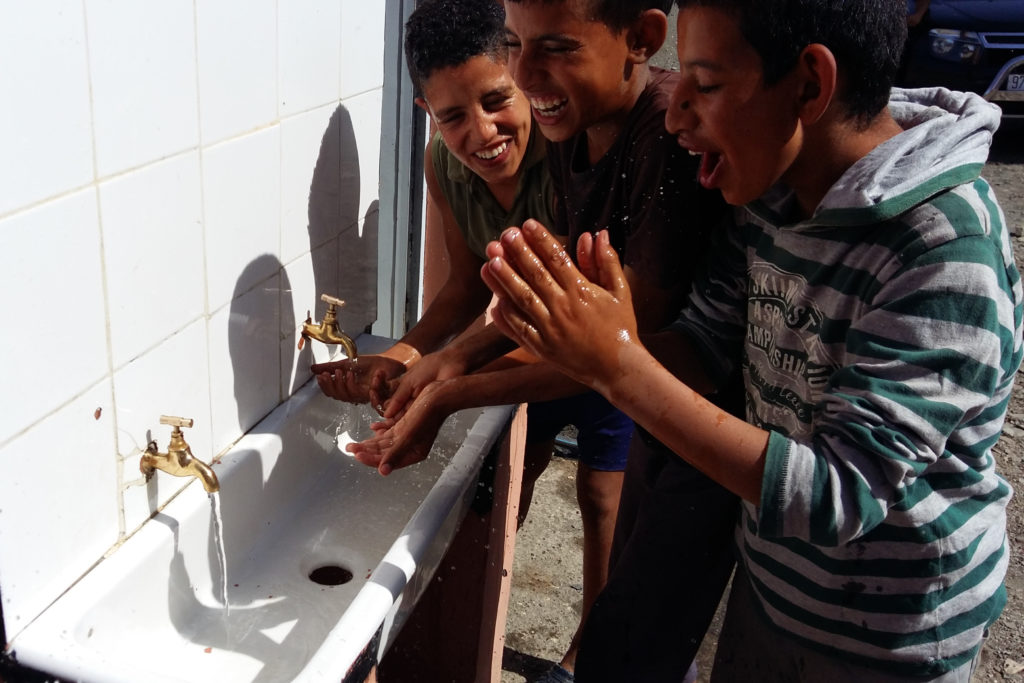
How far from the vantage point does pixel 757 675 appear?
1297 mm

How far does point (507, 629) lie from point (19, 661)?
1.40 metres

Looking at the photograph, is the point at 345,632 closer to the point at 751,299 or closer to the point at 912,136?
the point at 751,299

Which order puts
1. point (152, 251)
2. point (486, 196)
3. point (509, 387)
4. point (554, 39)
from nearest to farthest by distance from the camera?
point (152, 251) < point (554, 39) < point (509, 387) < point (486, 196)

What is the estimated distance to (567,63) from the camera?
1.35 metres

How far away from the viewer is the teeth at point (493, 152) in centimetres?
166

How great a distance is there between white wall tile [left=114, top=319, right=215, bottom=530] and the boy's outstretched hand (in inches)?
21.3

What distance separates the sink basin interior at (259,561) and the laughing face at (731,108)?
69 centimetres

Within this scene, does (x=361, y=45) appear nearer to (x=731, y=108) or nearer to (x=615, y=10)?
(x=615, y=10)

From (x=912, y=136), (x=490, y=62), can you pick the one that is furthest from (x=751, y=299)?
(x=490, y=62)

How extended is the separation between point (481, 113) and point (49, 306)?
0.83 m

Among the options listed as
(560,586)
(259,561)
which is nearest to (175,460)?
(259,561)

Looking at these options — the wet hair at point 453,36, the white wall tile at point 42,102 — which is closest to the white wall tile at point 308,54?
the wet hair at point 453,36

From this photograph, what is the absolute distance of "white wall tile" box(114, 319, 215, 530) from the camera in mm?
1239

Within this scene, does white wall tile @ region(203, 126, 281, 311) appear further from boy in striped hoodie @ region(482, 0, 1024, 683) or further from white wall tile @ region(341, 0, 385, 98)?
boy in striped hoodie @ region(482, 0, 1024, 683)
